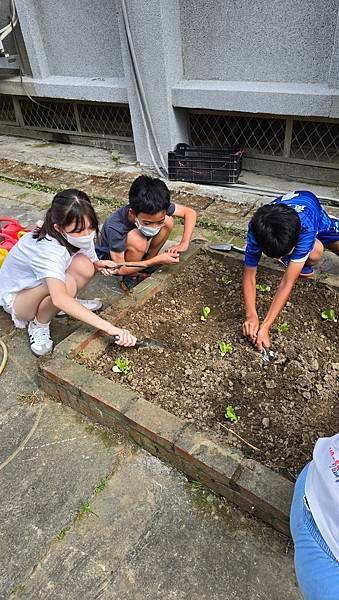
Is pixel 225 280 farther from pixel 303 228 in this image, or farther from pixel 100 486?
pixel 100 486

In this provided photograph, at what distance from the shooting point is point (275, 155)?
499 centimetres

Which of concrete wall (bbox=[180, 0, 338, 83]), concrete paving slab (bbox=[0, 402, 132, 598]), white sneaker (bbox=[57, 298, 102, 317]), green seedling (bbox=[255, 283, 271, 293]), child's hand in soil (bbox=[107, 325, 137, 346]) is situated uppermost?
concrete wall (bbox=[180, 0, 338, 83])

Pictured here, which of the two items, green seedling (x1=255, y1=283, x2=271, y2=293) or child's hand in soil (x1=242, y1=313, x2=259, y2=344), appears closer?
child's hand in soil (x1=242, y1=313, x2=259, y2=344)

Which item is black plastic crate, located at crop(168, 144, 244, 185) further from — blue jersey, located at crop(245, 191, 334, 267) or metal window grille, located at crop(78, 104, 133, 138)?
blue jersey, located at crop(245, 191, 334, 267)

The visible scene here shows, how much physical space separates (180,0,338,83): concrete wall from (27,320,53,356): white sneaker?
341 centimetres

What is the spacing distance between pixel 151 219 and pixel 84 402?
123cm

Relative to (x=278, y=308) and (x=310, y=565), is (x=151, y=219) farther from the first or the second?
(x=310, y=565)

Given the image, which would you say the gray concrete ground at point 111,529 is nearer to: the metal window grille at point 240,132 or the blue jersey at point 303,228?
the blue jersey at point 303,228

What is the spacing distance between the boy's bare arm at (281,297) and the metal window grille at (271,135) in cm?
262

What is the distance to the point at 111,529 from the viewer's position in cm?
194

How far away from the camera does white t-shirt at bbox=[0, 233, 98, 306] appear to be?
98.6 inches

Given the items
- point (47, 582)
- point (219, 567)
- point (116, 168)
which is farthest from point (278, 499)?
point (116, 168)

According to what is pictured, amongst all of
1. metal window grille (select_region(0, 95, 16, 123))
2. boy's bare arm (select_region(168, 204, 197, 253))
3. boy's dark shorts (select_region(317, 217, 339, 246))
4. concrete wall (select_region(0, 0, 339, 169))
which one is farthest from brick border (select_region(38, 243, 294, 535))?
metal window grille (select_region(0, 95, 16, 123))

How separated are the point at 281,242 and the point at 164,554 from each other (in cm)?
152
